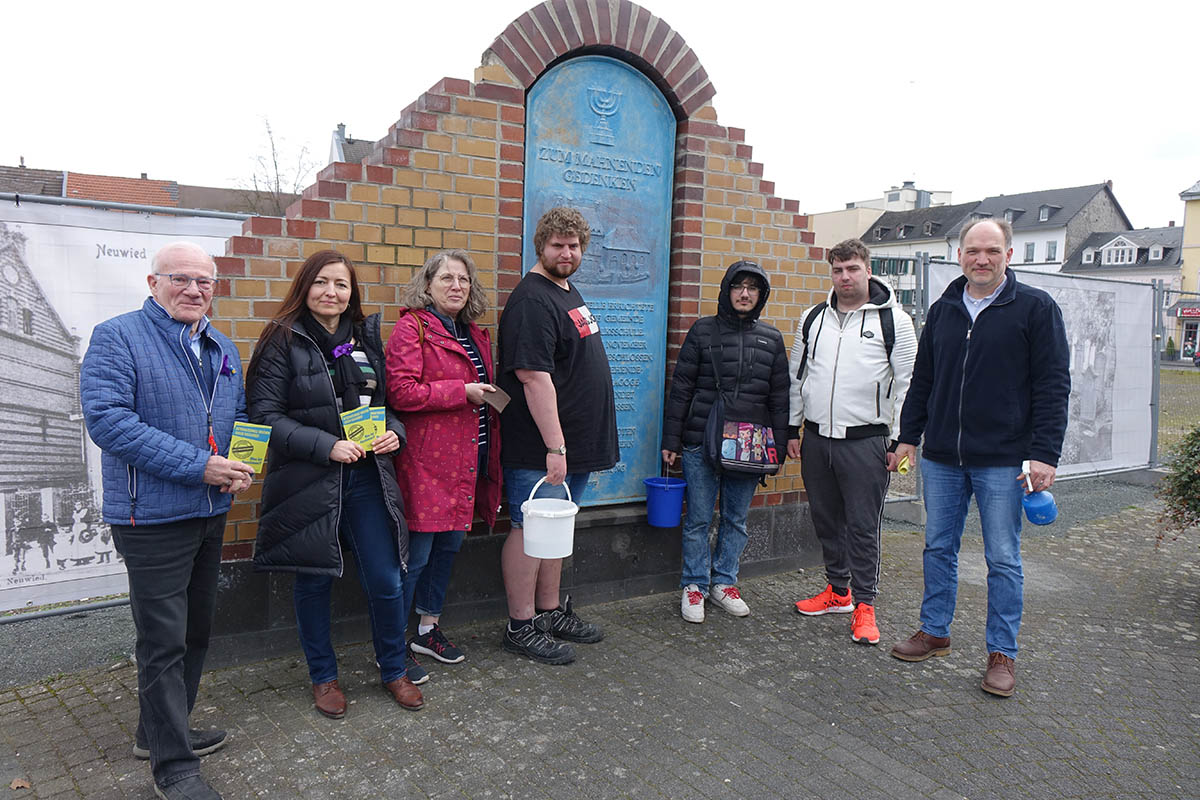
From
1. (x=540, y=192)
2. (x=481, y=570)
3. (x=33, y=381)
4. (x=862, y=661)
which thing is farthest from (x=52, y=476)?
(x=862, y=661)

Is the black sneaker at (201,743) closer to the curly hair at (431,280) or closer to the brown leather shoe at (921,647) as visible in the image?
the curly hair at (431,280)

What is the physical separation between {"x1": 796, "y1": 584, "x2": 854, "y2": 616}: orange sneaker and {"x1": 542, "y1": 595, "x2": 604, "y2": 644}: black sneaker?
1260 millimetres

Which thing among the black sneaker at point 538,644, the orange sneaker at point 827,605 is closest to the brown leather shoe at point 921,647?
the orange sneaker at point 827,605

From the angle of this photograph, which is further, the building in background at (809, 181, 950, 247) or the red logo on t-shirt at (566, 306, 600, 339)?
the building in background at (809, 181, 950, 247)

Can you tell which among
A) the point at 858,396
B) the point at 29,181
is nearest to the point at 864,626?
the point at 858,396

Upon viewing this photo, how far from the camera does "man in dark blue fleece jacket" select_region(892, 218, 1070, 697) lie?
3643mm

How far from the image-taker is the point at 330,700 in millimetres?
3279

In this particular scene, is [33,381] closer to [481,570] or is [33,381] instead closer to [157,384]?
[157,384]

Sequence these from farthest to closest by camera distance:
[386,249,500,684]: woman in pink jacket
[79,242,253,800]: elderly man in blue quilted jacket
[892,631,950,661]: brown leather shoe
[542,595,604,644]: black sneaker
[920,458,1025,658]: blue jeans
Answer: [542,595,604,644]: black sneaker → [892,631,950,661]: brown leather shoe → [920,458,1025,658]: blue jeans → [386,249,500,684]: woman in pink jacket → [79,242,253,800]: elderly man in blue quilted jacket

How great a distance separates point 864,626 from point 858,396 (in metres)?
1.24

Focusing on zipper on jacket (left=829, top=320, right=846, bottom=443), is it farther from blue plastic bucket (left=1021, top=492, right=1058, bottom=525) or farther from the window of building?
the window of building

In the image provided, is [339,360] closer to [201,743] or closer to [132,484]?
[132,484]

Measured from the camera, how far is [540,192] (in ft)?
14.3

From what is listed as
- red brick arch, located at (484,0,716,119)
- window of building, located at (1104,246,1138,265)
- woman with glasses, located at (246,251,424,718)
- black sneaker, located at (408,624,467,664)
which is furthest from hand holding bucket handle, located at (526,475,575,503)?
window of building, located at (1104,246,1138,265)
